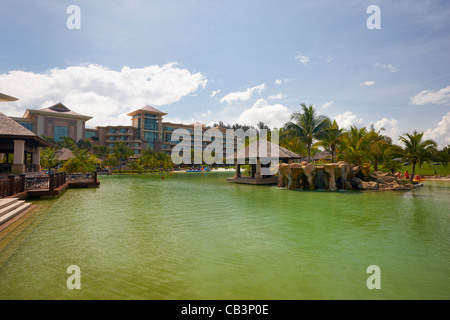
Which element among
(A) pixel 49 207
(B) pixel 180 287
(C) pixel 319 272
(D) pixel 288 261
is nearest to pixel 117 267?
(B) pixel 180 287

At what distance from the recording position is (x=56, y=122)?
62125 mm

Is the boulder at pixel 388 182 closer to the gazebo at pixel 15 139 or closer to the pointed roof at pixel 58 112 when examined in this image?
the gazebo at pixel 15 139

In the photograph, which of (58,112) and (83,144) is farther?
(58,112)

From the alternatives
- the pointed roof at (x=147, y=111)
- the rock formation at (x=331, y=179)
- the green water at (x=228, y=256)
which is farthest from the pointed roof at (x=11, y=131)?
the pointed roof at (x=147, y=111)

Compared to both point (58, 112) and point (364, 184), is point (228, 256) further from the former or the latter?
point (58, 112)

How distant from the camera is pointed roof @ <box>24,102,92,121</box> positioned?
2319 inches

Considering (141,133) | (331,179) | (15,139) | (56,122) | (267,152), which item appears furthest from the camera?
(141,133)

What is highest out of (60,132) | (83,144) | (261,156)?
(60,132)

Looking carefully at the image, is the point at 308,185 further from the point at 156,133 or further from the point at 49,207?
the point at 156,133

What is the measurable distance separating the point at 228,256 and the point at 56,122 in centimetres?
7213

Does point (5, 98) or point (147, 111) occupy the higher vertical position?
point (147, 111)

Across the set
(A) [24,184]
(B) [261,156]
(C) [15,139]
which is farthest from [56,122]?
(B) [261,156]

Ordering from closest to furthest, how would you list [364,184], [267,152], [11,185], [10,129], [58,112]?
[11,185] < [10,129] < [364,184] < [267,152] < [58,112]

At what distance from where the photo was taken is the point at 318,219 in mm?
8594
